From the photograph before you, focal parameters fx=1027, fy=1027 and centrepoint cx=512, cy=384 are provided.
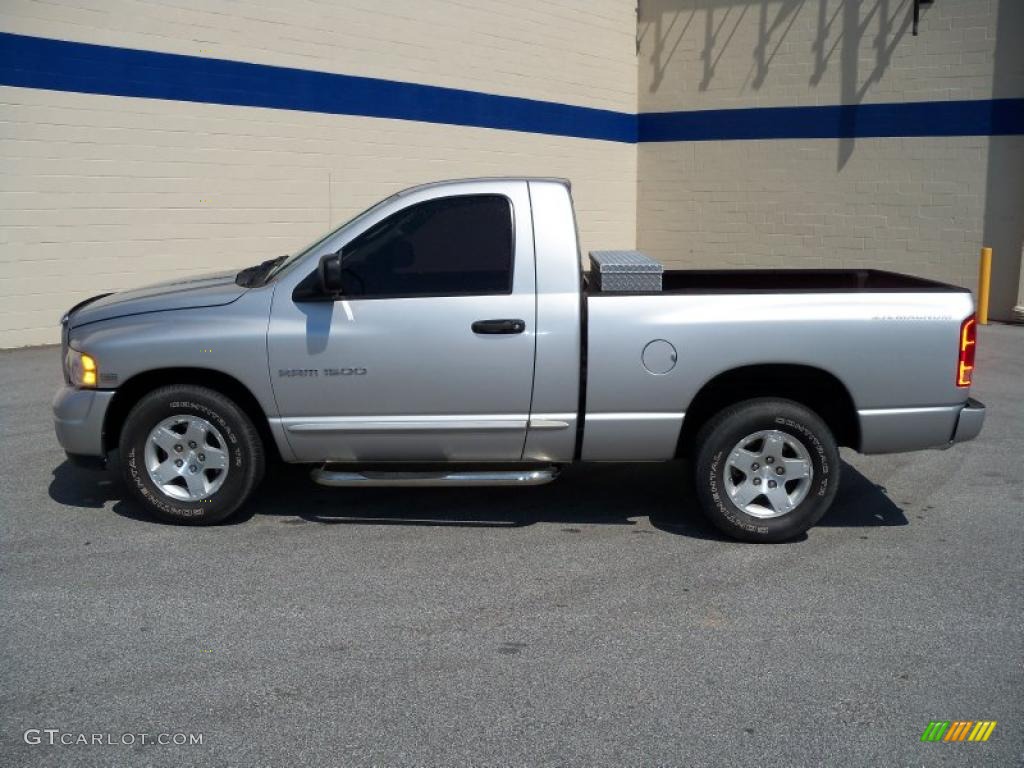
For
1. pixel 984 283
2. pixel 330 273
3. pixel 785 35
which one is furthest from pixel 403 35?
pixel 330 273

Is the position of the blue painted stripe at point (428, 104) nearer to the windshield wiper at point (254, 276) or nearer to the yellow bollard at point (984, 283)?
the yellow bollard at point (984, 283)

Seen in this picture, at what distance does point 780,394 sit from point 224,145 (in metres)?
8.57

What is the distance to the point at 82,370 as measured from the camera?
19.0ft

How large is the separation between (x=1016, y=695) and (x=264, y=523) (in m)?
3.96

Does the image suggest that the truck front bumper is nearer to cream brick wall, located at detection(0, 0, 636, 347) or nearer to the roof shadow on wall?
cream brick wall, located at detection(0, 0, 636, 347)

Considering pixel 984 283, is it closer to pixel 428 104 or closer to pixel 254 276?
pixel 428 104

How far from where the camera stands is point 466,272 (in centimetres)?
568

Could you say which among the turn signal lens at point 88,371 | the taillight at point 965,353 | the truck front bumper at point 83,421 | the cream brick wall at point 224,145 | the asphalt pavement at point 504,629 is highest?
the cream brick wall at point 224,145

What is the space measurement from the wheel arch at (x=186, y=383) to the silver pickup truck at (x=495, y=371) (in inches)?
0.6

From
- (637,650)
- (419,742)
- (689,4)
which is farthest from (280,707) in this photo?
(689,4)

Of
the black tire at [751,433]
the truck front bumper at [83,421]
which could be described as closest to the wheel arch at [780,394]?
the black tire at [751,433]

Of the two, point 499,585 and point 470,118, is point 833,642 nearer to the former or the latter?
point 499,585

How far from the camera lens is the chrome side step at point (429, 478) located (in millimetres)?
5617

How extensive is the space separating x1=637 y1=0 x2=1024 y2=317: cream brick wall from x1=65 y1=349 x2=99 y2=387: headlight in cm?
1295
